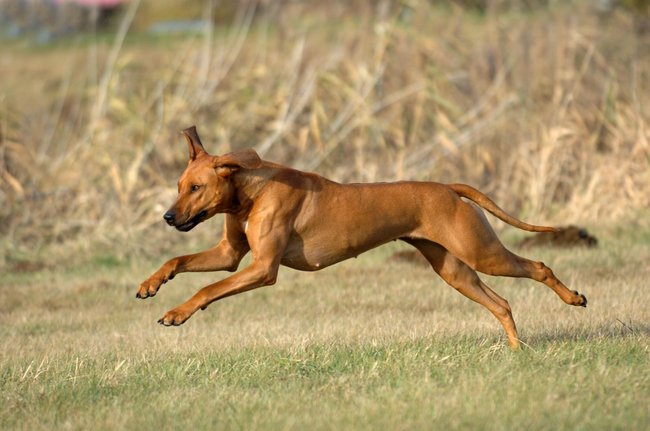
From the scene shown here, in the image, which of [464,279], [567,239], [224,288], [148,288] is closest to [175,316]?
[148,288]

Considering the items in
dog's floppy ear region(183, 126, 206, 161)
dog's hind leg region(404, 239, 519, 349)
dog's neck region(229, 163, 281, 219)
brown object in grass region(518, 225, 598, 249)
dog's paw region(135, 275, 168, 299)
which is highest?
dog's floppy ear region(183, 126, 206, 161)

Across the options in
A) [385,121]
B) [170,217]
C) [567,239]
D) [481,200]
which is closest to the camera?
[170,217]

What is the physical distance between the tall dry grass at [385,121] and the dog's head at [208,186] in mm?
6511

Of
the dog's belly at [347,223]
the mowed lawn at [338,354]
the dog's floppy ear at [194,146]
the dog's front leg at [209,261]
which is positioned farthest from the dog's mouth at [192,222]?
the mowed lawn at [338,354]

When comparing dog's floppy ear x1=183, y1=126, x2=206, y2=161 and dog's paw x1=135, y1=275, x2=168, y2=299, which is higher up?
dog's floppy ear x1=183, y1=126, x2=206, y2=161

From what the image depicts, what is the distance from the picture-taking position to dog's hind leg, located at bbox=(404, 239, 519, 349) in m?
7.71

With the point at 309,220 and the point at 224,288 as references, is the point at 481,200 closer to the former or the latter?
the point at 309,220

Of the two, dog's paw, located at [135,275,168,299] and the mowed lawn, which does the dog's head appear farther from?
the mowed lawn

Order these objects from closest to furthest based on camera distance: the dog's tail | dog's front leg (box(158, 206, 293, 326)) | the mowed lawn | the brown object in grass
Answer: the mowed lawn, dog's front leg (box(158, 206, 293, 326)), the dog's tail, the brown object in grass

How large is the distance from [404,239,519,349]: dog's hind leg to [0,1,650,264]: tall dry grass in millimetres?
6114

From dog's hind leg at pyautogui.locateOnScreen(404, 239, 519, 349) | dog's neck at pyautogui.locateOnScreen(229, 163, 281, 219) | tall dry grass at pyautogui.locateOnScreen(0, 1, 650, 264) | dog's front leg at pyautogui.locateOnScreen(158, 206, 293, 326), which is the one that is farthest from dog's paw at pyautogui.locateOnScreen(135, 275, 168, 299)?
tall dry grass at pyautogui.locateOnScreen(0, 1, 650, 264)

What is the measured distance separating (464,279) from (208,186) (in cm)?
200

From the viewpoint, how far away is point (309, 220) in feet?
23.9

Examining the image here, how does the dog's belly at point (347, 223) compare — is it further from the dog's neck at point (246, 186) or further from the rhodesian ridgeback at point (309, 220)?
the dog's neck at point (246, 186)
